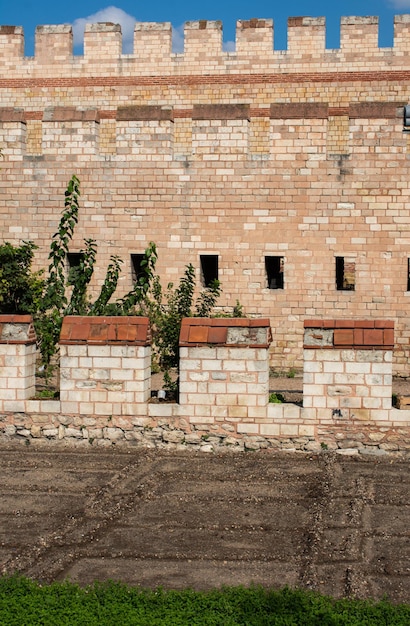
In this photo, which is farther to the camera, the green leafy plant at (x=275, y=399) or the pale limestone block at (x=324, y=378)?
the green leafy plant at (x=275, y=399)

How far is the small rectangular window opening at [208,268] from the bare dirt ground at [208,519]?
6.30 m

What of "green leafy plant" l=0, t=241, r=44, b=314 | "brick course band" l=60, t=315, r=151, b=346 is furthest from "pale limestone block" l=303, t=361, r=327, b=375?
"green leafy plant" l=0, t=241, r=44, b=314

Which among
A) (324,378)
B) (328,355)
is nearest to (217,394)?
(324,378)

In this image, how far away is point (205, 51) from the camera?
20031mm

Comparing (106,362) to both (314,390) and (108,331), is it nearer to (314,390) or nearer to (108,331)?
(108,331)

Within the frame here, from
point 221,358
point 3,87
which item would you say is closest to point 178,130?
point 3,87

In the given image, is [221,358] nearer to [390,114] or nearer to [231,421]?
[231,421]

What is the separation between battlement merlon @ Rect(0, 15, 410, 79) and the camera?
64.0ft

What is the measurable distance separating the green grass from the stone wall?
433cm

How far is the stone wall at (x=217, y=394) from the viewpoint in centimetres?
956

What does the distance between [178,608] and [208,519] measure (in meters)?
1.96

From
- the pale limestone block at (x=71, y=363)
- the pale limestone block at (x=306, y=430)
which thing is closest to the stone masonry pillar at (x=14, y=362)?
the pale limestone block at (x=71, y=363)

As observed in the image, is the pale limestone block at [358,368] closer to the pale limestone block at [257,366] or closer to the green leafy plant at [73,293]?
the pale limestone block at [257,366]

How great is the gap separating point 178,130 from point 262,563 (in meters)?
15.6
